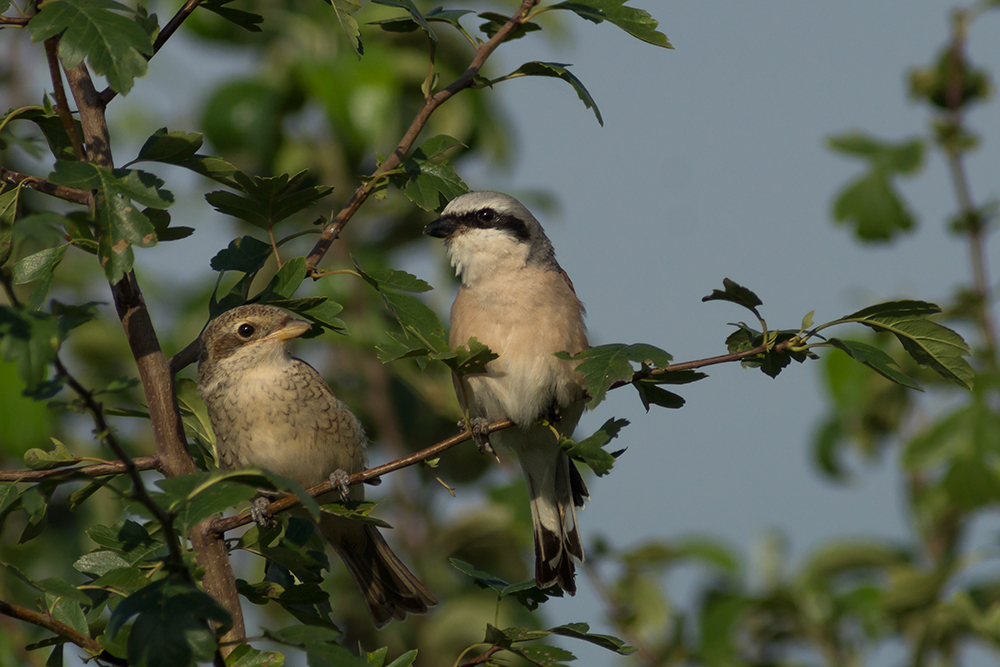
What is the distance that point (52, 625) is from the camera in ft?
6.68

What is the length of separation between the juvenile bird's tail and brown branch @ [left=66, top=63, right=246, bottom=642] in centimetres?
133

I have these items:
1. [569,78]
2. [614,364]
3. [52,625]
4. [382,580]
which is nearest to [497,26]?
[569,78]

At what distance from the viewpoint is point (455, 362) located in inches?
98.0

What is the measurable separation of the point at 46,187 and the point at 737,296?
166cm

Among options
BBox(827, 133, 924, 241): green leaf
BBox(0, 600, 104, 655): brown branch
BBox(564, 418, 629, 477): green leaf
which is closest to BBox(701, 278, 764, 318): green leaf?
BBox(564, 418, 629, 477): green leaf

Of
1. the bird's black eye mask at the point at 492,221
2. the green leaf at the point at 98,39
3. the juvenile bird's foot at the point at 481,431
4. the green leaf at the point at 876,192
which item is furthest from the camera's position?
the green leaf at the point at 876,192

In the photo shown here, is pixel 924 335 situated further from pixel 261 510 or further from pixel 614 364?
pixel 261 510

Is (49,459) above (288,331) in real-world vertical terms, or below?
above

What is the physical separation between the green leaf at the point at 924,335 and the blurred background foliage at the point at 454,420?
158cm

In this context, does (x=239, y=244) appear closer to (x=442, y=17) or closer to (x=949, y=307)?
(x=442, y=17)

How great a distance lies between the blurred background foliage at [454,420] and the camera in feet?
14.5

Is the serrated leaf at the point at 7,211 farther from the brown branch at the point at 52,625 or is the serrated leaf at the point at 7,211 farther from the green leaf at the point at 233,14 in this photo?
the brown branch at the point at 52,625

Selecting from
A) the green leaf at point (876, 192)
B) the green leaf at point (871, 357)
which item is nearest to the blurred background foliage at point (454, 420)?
the green leaf at point (876, 192)

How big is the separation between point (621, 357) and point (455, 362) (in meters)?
0.45
